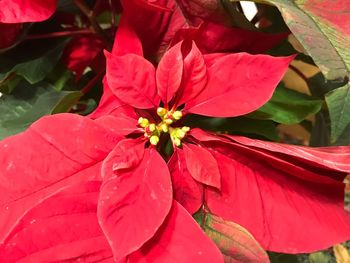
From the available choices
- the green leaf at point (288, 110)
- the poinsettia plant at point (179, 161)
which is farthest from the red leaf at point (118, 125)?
the green leaf at point (288, 110)

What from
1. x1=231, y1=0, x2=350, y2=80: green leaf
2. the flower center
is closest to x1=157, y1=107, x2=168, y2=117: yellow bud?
the flower center

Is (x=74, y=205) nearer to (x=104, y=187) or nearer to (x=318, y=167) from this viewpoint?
(x=104, y=187)

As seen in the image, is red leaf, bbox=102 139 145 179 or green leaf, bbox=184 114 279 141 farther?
green leaf, bbox=184 114 279 141

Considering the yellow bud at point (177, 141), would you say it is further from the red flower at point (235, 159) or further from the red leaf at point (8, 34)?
the red leaf at point (8, 34)

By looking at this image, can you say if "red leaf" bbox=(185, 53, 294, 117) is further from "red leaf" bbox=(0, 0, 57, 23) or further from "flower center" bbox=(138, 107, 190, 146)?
"red leaf" bbox=(0, 0, 57, 23)

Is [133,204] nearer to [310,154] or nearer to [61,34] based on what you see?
[310,154]

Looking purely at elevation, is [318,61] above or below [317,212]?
above

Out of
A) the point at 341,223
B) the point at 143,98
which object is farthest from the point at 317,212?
the point at 143,98
